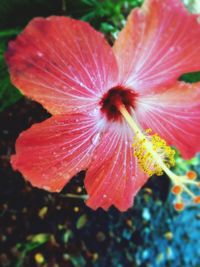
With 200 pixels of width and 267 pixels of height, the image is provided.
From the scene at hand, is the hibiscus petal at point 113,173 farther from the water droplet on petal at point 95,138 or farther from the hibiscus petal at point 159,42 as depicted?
the hibiscus petal at point 159,42

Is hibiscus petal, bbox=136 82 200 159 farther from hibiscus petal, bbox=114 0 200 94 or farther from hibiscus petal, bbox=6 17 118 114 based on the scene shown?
hibiscus petal, bbox=6 17 118 114

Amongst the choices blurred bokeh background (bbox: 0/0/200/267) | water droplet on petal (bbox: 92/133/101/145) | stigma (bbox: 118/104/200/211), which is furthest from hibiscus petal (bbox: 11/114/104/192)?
blurred bokeh background (bbox: 0/0/200/267)

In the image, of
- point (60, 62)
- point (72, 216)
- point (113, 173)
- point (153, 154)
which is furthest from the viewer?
point (72, 216)

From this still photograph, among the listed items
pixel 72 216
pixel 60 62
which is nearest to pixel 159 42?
pixel 60 62

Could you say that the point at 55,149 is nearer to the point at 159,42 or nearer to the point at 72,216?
the point at 159,42

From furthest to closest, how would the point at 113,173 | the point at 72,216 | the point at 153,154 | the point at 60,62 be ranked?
the point at 72,216 → the point at 113,173 → the point at 153,154 → the point at 60,62

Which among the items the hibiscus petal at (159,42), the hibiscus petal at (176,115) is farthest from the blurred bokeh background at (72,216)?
the hibiscus petal at (159,42)

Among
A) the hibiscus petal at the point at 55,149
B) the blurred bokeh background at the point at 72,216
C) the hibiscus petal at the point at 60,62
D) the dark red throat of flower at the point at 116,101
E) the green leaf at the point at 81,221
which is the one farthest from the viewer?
the green leaf at the point at 81,221

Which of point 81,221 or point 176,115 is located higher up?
point 176,115
